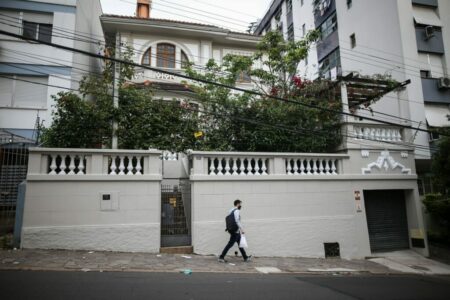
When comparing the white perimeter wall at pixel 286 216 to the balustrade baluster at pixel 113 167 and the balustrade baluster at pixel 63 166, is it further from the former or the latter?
the balustrade baluster at pixel 63 166

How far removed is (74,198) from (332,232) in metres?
7.73

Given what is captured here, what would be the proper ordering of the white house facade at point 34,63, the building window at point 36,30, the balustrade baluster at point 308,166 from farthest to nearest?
the building window at point 36,30
the white house facade at point 34,63
the balustrade baluster at point 308,166

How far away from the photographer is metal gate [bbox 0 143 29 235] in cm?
910

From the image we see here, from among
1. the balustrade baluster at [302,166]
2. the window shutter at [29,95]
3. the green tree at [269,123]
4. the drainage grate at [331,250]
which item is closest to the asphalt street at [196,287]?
the drainage grate at [331,250]

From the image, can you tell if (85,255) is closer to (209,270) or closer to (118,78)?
(209,270)

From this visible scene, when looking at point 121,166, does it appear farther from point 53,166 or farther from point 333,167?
point 333,167

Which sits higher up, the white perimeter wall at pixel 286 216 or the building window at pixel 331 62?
the building window at pixel 331 62

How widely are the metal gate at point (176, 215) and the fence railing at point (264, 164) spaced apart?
0.95 metres

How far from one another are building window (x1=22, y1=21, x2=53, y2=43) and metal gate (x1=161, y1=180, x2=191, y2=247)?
10.2 metres

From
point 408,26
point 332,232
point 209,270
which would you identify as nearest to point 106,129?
point 209,270

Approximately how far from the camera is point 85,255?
25.3ft

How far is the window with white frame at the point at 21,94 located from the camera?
45.0 ft

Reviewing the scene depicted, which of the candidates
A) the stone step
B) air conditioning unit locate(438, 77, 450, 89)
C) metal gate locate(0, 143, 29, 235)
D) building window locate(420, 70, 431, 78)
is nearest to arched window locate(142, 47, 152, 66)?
metal gate locate(0, 143, 29, 235)

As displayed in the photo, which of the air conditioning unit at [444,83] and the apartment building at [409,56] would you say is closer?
the apartment building at [409,56]
